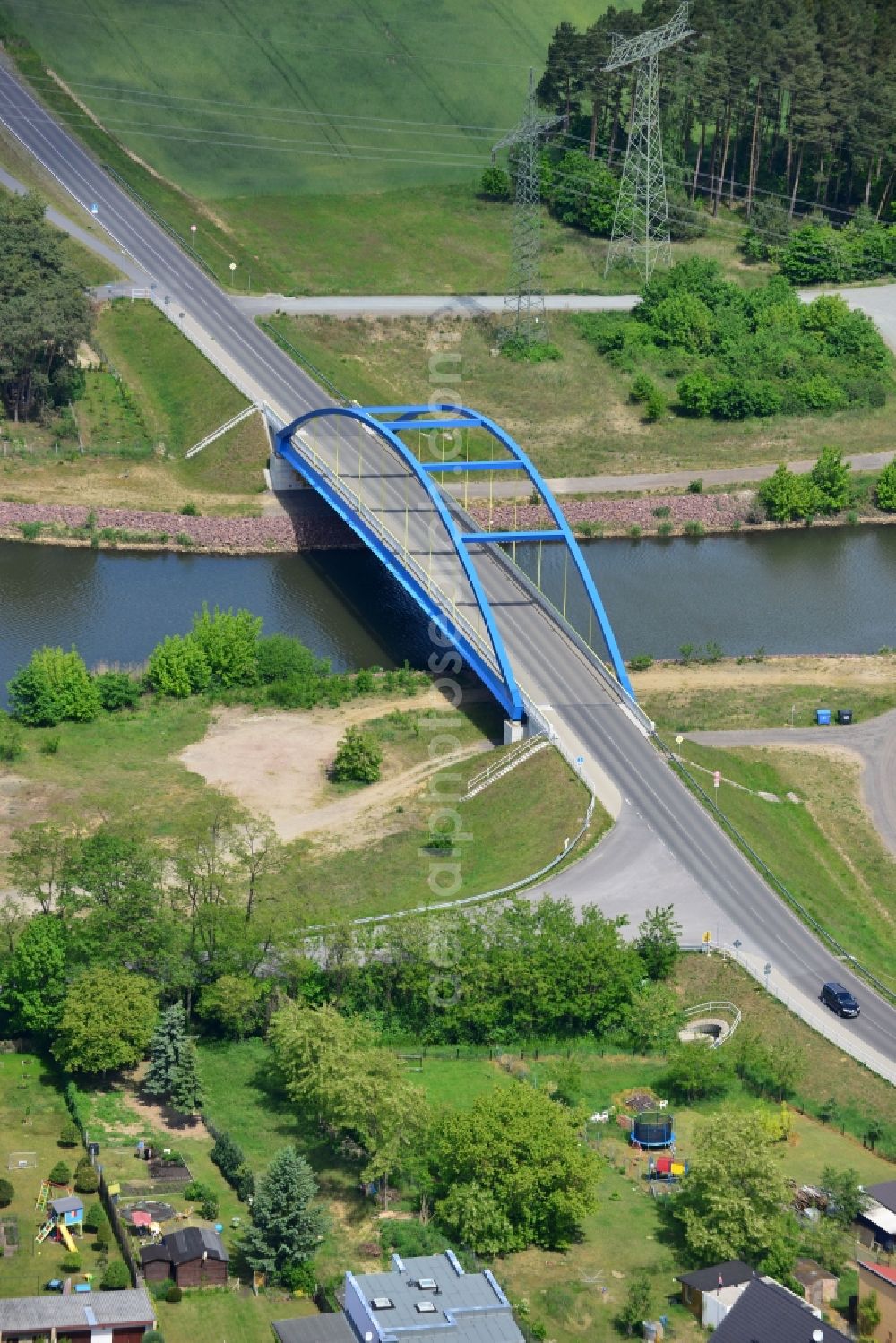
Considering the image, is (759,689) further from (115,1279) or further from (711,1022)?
(115,1279)

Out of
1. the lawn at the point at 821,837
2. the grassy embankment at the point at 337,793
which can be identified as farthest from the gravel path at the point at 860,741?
the grassy embankment at the point at 337,793

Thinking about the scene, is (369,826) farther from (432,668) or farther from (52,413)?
(52,413)

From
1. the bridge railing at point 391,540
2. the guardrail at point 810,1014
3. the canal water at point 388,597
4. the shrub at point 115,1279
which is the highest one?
the bridge railing at point 391,540

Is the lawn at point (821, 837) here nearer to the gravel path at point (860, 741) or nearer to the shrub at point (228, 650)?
the gravel path at point (860, 741)

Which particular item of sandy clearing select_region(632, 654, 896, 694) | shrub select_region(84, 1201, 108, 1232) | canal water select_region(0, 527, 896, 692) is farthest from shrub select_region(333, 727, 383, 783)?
shrub select_region(84, 1201, 108, 1232)

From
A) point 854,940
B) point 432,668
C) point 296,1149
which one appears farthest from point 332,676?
point 296,1149

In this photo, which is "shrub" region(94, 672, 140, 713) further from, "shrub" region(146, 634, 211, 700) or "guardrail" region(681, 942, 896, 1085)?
"guardrail" region(681, 942, 896, 1085)

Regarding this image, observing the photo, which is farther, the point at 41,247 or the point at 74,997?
the point at 41,247
